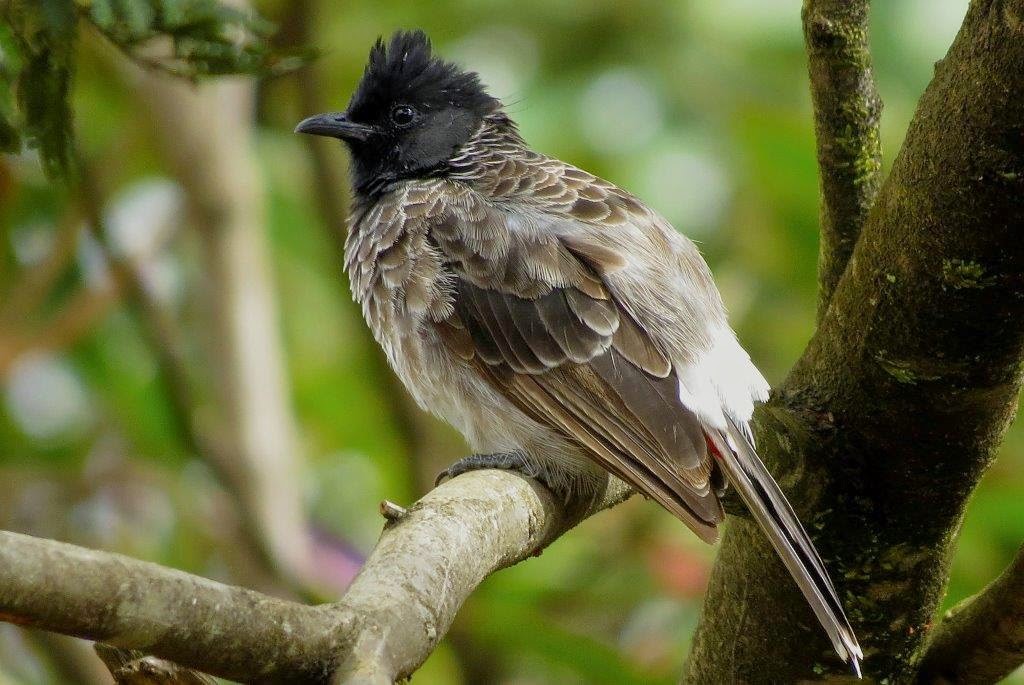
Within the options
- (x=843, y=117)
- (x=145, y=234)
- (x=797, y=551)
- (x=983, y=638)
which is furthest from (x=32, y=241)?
(x=983, y=638)

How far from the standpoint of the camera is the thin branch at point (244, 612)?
144 cm

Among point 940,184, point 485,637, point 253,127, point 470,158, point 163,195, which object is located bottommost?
point 485,637

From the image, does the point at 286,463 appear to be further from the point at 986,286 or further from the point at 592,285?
the point at 986,286

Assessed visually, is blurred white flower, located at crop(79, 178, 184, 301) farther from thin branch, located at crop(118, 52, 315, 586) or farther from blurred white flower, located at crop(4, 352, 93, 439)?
blurred white flower, located at crop(4, 352, 93, 439)

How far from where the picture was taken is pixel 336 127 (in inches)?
159

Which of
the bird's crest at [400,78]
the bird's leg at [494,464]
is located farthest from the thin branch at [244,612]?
the bird's crest at [400,78]

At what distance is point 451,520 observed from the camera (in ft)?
7.15

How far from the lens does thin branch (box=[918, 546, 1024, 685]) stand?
246cm

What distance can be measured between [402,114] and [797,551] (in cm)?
224

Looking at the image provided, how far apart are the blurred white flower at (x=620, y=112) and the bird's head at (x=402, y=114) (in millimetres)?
1830

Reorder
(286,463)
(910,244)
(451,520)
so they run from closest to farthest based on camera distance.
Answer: (451,520), (910,244), (286,463)

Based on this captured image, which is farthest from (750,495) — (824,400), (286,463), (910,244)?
(286,463)

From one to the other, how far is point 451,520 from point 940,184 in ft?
3.50

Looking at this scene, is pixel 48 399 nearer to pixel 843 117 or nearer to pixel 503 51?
pixel 503 51
